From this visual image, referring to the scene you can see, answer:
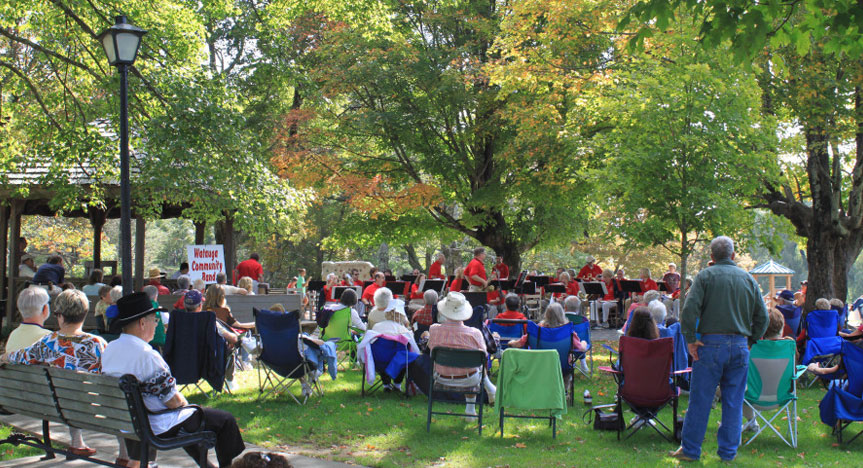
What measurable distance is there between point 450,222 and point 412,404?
14688mm

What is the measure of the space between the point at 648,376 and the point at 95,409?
4.78 meters

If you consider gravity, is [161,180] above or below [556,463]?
above

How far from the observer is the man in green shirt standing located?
6.55m

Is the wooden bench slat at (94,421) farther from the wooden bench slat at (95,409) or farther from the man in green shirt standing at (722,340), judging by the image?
the man in green shirt standing at (722,340)

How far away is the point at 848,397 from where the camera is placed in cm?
727

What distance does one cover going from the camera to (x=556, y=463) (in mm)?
6539

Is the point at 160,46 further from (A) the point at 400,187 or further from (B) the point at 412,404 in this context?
(A) the point at 400,187

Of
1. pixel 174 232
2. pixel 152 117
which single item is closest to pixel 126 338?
pixel 152 117

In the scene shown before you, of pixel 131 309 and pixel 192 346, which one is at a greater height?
pixel 131 309

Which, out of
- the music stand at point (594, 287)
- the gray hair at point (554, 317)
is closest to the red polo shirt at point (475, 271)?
the music stand at point (594, 287)

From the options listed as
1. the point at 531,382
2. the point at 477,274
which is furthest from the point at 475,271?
the point at 531,382

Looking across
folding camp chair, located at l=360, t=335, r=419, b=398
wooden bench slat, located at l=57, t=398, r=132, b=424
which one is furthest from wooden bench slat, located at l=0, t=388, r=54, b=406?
folding camp chair, located at l=360, t=335, r=419, b=398

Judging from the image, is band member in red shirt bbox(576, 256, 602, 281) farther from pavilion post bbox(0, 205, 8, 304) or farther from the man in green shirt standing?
pavilion post bbox(0, 205, 8, 304)

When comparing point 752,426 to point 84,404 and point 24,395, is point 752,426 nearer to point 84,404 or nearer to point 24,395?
point 84,404
